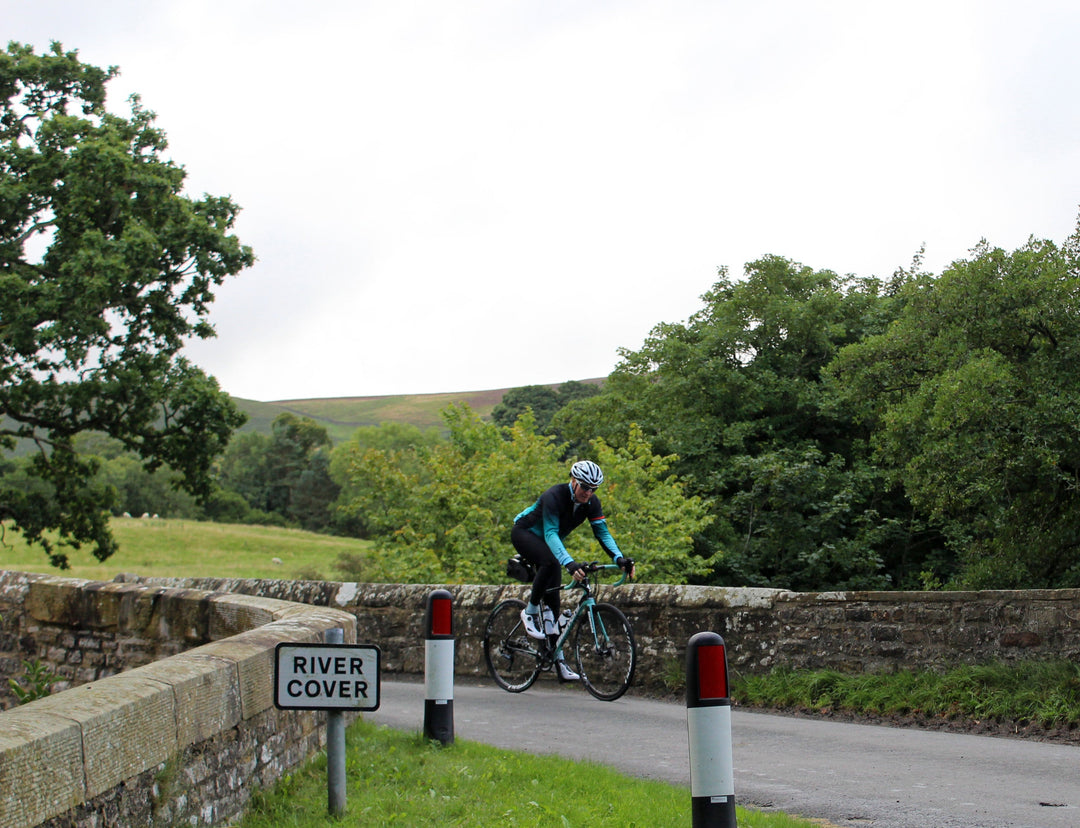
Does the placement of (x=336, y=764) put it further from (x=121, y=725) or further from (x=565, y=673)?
(x=565, y=673)

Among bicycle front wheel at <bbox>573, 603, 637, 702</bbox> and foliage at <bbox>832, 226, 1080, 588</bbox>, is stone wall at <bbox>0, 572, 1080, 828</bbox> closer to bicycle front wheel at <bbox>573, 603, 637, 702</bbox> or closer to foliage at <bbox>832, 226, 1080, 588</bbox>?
bicycle front wheel at <bbox>573, 603, 637, 702</bbox>

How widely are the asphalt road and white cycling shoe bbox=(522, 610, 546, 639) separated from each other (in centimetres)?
61

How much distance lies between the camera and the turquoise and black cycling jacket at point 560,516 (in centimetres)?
825

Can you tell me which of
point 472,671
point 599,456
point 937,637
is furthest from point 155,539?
point 937,637

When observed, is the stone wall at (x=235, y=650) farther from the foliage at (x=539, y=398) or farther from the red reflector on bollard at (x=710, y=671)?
the foliage at (x=539, y=398)

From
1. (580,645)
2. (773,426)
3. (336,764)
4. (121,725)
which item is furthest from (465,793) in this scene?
(773,426)

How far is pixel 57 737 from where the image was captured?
348 cm

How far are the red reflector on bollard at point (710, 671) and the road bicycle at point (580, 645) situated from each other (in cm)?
457

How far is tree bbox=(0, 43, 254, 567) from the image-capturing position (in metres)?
22.6

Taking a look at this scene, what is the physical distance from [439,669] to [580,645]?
2.67m

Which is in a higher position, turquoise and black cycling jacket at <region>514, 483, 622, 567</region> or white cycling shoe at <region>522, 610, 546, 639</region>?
turquoise and black cycling jacket at <region>514, 483, 622, 567</region>

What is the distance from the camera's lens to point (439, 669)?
637 cm

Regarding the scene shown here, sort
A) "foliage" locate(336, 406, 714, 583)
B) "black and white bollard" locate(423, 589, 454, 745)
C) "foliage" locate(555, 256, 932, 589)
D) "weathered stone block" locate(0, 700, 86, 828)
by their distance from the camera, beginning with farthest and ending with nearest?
"foliage" locate(555, 256, 932, 589)
"foliage" locate(336, 406, 714, 583)
"black and white bollard" locate(423, 589, 454, 745)
"weathered stone block" locate(0, 700, 86, 828)

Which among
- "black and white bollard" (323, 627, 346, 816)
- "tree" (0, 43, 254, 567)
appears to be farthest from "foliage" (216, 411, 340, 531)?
"black and white bollard" (323, 627, 346, 816)
